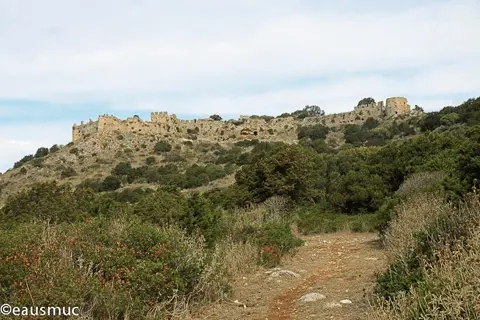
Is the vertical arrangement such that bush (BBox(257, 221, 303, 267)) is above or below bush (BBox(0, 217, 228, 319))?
below

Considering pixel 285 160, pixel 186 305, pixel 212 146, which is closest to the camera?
pixel 186 305

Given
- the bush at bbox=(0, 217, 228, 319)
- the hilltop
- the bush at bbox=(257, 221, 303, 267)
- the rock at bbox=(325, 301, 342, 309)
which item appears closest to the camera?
the bush at bbox=(0, 217, 228, 319)

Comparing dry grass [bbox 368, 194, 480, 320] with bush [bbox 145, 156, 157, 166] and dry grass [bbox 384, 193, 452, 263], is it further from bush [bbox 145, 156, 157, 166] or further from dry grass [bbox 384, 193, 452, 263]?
bush [bbox 145, 156, 157, 166]

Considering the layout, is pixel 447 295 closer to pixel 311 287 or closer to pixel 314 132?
pixel 311 287

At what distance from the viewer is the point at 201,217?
11469 millimetres

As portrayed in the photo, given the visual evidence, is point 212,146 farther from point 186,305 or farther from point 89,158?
point 186,305

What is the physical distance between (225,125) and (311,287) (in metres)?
65.5

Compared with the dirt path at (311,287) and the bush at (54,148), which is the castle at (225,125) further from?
the dirt path at (311,287)

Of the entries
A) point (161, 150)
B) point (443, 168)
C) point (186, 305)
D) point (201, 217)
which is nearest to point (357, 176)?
point (443, 168)

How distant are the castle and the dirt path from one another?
52641 millimetres

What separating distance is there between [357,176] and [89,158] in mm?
41868

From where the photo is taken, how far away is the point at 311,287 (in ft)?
27.7

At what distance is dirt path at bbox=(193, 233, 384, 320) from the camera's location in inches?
265

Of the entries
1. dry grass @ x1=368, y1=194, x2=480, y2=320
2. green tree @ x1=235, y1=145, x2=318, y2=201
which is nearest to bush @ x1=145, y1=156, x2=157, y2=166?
green tree @ x1=235, y1=145, x2=318, y2=201
